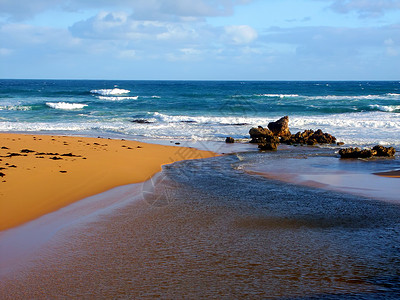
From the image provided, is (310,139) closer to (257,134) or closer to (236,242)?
(257,134)

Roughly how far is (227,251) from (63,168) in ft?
20.9

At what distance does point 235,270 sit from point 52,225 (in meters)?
3.13

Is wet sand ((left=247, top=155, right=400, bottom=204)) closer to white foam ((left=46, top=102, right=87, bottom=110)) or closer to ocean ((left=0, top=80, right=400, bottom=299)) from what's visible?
ocean ((left=0, top=80, right=400, bottom=299))

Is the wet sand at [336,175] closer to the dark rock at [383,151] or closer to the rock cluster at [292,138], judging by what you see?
the dark rock at [383,151]

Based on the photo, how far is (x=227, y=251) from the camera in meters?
5.31

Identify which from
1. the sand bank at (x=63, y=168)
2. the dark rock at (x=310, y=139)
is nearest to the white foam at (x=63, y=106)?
the sand bank at (x=63, y=168)

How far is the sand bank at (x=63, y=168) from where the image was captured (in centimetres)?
745

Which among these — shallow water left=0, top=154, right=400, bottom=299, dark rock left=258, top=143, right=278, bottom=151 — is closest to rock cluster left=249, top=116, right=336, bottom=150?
dark rock left=258, top=143, right=278, bottom=151

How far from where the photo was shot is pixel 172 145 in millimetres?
16453

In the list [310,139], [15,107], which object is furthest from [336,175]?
[15,107]

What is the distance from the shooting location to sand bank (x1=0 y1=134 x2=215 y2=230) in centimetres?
745

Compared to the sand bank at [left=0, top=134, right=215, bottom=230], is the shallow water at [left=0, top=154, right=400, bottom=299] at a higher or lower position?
lower

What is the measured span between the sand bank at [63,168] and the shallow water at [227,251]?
1415mm

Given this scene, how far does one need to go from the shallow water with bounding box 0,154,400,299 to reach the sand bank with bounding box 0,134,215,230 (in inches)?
55.7
